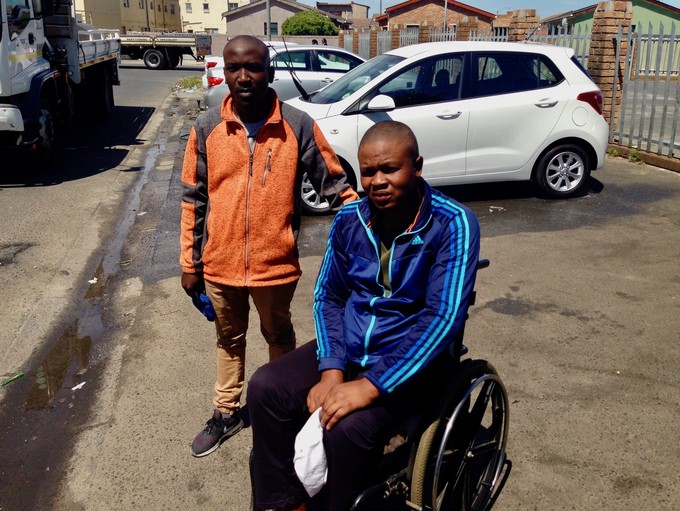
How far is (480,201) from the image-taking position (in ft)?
26.1

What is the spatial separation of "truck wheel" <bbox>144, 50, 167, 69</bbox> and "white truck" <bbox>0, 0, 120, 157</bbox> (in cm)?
2098

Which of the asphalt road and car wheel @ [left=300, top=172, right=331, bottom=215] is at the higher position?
car wheel @ [left=300, top=172, right=331, bottom=215]

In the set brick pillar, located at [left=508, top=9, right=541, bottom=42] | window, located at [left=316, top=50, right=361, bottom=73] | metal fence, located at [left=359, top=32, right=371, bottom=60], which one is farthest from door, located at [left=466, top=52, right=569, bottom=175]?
metal fence, located at [left=359, top=32, right=371, bottom=60]

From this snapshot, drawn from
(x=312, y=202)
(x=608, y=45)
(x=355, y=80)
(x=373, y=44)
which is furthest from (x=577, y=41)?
(x=373, y=44)

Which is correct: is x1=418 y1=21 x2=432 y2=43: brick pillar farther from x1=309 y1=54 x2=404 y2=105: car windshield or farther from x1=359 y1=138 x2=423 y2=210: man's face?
x1=359 y1=138 x2=423 y2=210: man's face

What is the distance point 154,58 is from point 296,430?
33456mm

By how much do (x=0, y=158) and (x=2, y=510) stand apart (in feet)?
28.7

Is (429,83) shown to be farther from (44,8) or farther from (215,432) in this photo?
(44,8)

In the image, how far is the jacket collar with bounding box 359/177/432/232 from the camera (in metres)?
2.51

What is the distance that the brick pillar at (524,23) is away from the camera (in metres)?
13.3

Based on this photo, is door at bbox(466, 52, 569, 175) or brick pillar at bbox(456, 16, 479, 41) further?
brick pillar at bbox(456, 16, 479, 41)

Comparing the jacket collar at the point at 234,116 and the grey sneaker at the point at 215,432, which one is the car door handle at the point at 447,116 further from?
the grey sneaker at the point at 215,432

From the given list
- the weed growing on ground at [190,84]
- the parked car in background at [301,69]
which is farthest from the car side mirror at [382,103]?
the weed growing on ground at [190,84]

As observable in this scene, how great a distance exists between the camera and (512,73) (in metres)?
7.54
